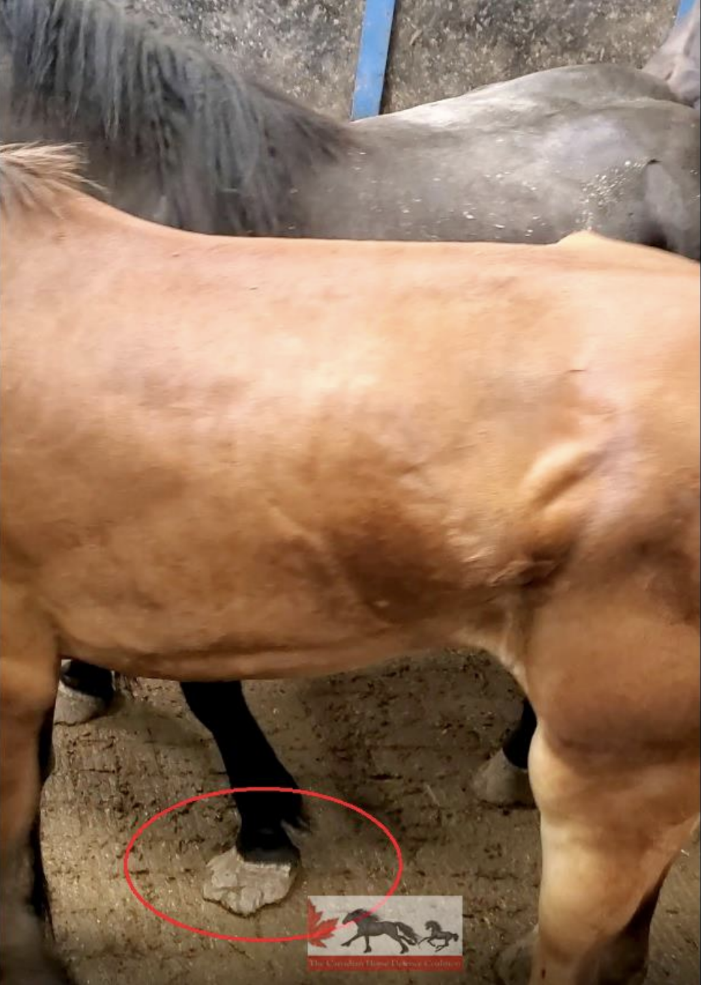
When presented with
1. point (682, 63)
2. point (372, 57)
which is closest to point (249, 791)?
point (682, 63)

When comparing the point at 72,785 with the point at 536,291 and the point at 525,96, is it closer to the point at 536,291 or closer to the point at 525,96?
the point at 536,291

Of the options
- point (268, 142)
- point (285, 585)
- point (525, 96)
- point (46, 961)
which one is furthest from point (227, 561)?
point (525, 96)

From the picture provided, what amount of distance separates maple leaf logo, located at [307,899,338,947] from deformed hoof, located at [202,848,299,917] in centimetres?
9

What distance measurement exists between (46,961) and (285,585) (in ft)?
1.52

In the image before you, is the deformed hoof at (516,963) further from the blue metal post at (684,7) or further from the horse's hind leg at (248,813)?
the blue metal post at (684,7)

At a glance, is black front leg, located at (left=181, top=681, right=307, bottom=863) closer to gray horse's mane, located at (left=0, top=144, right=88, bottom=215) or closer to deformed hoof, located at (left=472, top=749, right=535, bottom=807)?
deformed hoof, located at (left=472, top=749, right=535, bottom=807)

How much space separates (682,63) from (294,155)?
1.72 ft

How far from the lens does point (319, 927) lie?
0.89 metres

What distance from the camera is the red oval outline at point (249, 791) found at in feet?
3.04

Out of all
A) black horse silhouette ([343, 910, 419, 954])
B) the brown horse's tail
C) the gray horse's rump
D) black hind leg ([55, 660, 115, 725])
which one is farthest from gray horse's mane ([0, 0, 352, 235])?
black horse silhouette ([343, 910, 419, 954])

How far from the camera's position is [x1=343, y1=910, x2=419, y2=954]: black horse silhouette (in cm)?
79

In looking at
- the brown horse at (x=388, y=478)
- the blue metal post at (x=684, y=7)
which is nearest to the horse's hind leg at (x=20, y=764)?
the brown horse at (x=388, y=478)

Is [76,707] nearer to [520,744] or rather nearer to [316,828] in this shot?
[316,828]

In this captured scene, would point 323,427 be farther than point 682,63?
No
